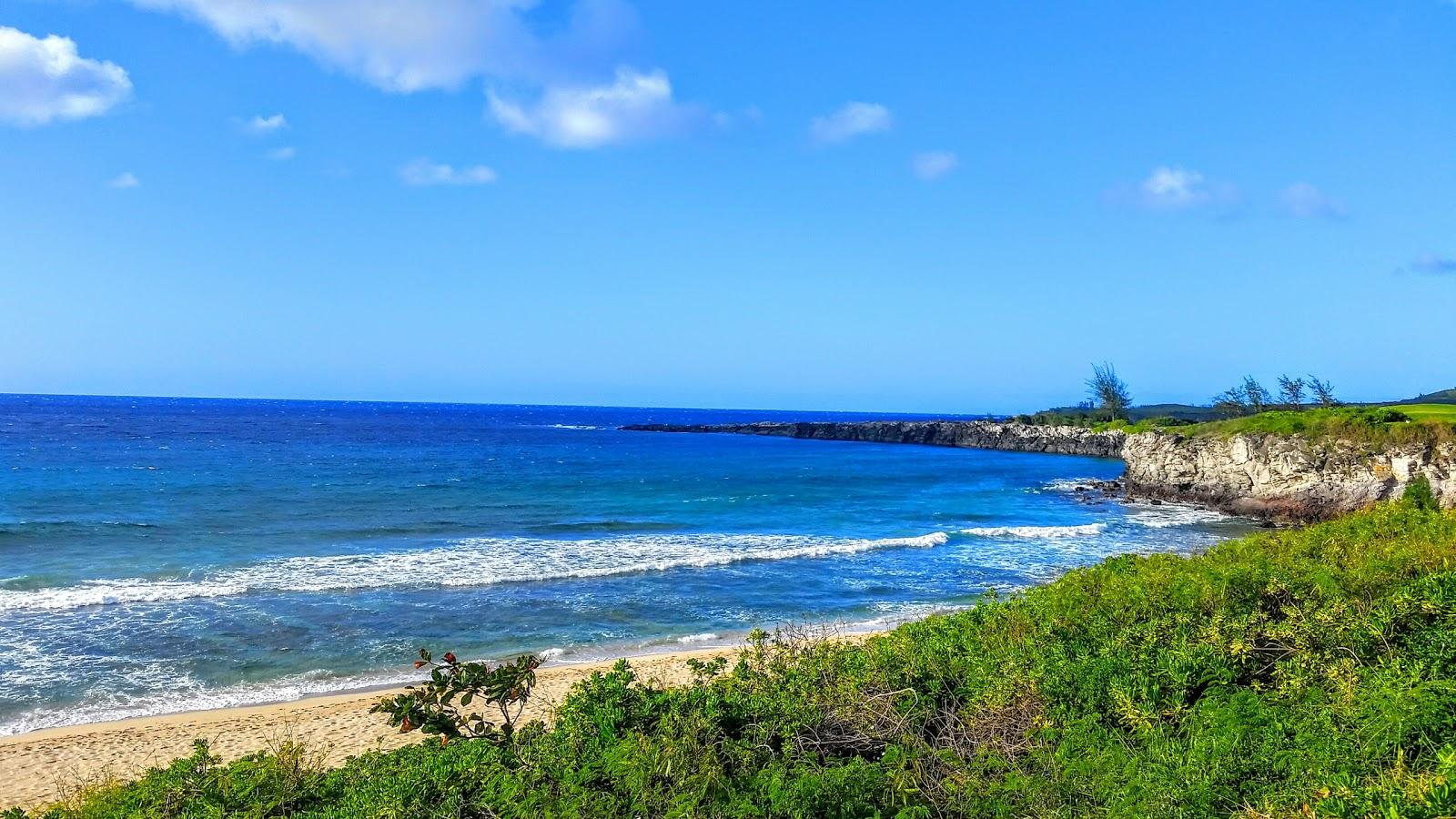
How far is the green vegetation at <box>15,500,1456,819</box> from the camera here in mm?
5218

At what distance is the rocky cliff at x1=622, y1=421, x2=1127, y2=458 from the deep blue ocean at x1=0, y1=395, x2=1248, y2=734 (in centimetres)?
2790

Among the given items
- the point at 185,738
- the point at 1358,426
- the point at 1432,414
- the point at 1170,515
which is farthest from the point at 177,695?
the point at 1432,414

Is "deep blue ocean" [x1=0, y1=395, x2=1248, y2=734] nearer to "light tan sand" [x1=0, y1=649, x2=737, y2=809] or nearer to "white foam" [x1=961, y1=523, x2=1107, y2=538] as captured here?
"white foam" [x1=961, y1=523, x2=1107, y2=538]

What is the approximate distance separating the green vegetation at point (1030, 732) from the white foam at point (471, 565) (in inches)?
628

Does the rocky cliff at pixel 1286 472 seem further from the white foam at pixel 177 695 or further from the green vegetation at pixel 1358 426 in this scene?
the white foam at pixel 177 695

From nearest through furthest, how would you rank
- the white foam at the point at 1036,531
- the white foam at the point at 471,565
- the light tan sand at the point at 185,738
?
the light tan sand at the point at 185,738, the white foam at the point at 471,565, the white foam at the point at 1036,531

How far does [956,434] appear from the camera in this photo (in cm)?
9612

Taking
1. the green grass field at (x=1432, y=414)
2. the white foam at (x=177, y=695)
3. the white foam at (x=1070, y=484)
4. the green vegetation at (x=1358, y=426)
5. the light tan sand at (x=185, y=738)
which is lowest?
the white foam at (x=177, y=695)

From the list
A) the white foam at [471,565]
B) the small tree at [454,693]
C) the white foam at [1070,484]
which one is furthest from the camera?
the white foam at [1070,484]

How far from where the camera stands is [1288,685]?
22.5ft

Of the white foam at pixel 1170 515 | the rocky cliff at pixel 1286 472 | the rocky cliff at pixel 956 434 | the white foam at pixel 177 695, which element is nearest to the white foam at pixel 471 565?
the white foam at pixel 177 695

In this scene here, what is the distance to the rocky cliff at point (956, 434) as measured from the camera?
3241 inches

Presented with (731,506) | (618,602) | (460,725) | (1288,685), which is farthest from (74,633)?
(731,506)

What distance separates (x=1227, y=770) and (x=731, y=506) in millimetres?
35041
